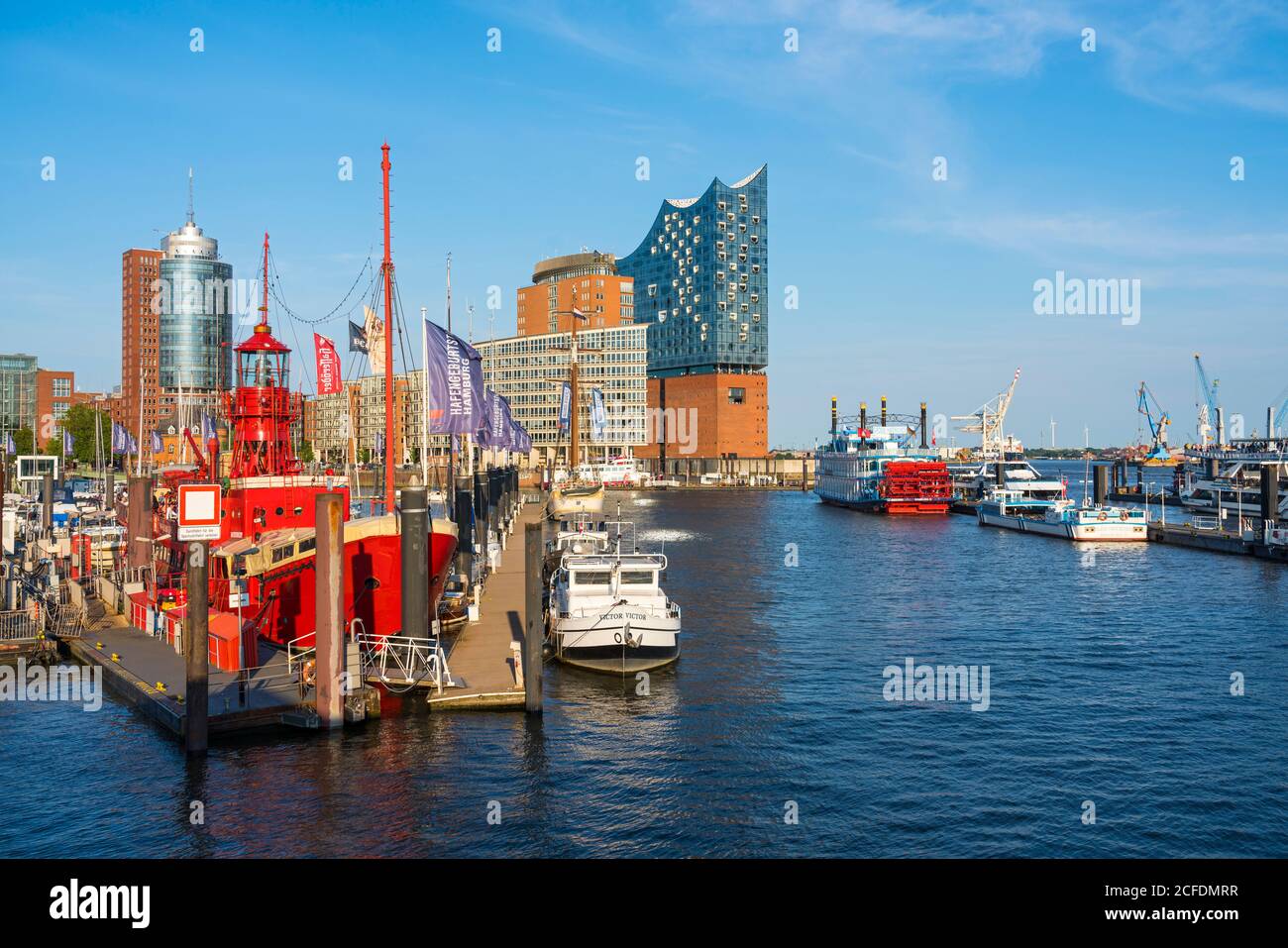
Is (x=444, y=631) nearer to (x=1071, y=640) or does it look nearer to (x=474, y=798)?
(x=474, y=798)

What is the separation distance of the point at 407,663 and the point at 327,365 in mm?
15965

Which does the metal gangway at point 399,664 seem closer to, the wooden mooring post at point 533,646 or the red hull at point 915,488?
the wooden mooring post at point 533,646

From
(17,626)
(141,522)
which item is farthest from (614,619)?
(141,522)

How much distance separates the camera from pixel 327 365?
42.5m

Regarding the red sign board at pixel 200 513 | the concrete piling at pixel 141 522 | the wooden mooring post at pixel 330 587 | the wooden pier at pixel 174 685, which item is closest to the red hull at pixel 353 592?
the wooden pier at pixel 174 685

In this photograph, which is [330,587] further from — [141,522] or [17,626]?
[141,522]

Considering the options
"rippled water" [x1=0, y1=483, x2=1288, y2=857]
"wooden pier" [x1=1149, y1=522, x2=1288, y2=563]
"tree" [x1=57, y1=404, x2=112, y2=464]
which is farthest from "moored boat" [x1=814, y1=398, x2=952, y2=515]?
"tree" [x1=57, y1=404, x2=112, y2=464]

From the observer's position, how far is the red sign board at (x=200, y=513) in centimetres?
2706

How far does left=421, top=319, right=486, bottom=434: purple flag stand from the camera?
3791 centimetres

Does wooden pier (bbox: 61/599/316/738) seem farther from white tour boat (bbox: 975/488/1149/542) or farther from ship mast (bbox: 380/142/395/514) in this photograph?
white tour boat (bbox: 975/488/1149/542)

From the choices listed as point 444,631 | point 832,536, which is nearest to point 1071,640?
point 444,631

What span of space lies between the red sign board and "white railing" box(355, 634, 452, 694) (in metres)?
5.71

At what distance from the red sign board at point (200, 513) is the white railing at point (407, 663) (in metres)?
5.71
